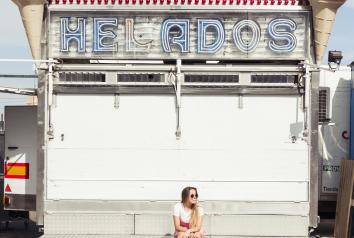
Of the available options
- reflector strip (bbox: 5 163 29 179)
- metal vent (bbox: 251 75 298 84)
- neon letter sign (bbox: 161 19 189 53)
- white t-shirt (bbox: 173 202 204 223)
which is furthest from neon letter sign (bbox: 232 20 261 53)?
reflector strip (bbox: 5 163 29 179)

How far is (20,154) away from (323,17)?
511 cm

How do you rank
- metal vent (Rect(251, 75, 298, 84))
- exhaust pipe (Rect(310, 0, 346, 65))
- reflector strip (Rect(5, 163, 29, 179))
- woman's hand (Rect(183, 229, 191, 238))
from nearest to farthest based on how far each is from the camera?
woman's hand (Rect(183, 229, 191, 238)), exhaust pipe (Rect(310, 0, 346, 65)), metal vent (Rect(251, 75, 298, 84)), reflector strip (Rect(5, 163, 29, 179))

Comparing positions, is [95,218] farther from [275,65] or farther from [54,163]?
[275,65]

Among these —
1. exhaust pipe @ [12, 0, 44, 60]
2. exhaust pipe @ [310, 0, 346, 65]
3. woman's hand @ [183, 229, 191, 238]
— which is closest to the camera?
woman's hand @ [183, 229, 191, 238]

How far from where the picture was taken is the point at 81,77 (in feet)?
30.5

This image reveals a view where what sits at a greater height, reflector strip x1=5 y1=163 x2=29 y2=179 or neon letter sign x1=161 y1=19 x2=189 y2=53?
neon letter sign x1=161 y1=19 x2=189 y2=53

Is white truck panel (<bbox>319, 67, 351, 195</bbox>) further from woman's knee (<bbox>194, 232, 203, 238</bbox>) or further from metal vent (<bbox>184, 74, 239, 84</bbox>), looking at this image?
woman's knee (<bbox>194, 232, 203, 238</bbox>)

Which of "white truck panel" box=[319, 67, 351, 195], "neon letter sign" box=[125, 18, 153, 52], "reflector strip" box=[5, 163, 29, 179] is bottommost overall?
"reflector strip" box=[5, 163, 29, 179]

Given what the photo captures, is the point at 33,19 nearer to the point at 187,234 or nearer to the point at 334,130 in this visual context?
Result: the point at 187,234

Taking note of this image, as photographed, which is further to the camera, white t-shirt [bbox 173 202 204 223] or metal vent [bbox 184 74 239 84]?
metal vent [bbox 184 74 239 84]

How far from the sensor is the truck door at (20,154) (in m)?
10.6

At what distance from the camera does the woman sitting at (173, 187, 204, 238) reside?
7.81 meters

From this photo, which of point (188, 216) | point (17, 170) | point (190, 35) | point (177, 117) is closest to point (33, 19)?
point (190, 35)

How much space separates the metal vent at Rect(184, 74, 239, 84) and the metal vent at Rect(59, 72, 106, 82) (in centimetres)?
117
